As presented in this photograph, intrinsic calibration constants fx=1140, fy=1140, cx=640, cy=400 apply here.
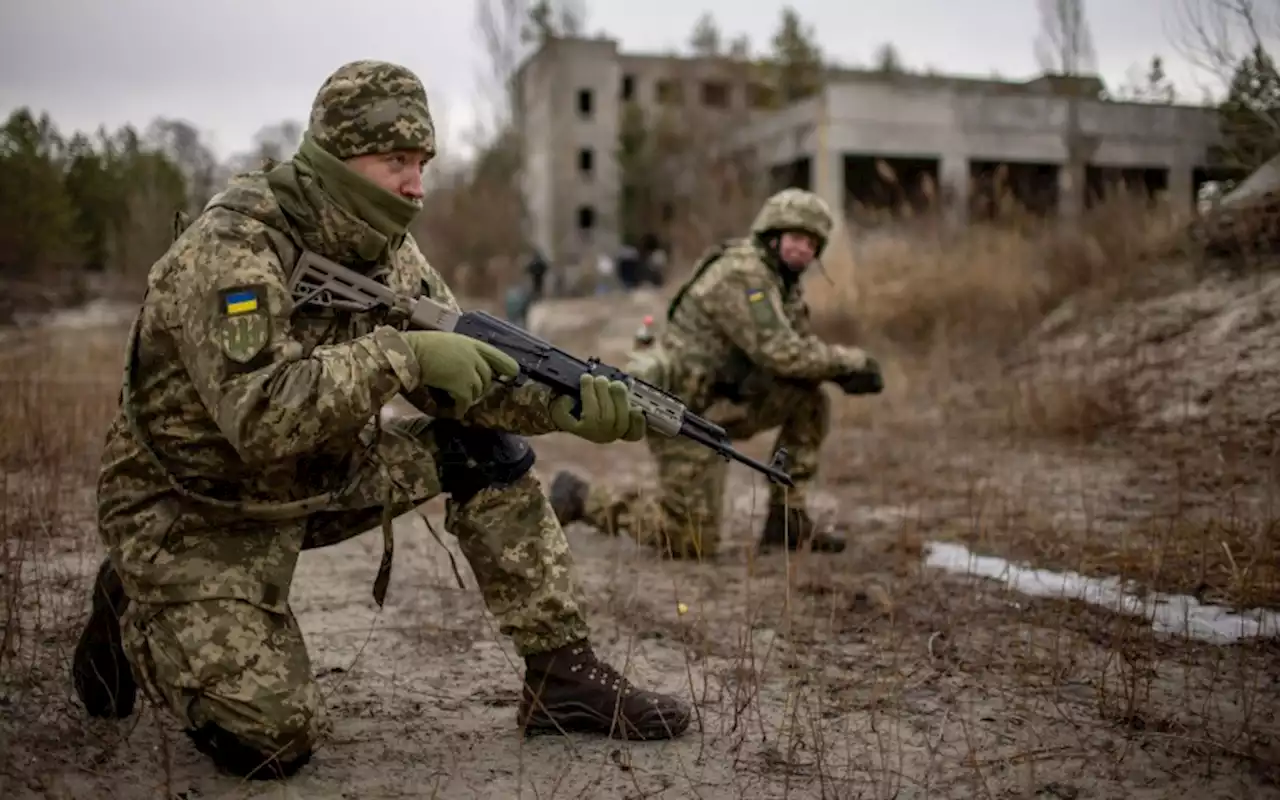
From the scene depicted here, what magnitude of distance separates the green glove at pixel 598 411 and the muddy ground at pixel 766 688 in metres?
0.57

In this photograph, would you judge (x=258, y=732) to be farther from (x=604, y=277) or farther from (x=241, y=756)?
(x=604, y=277)

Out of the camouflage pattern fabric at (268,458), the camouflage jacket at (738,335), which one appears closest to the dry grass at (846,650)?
the camouflage pattern fabric at (268,458)

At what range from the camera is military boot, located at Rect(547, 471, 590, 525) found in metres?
5.11

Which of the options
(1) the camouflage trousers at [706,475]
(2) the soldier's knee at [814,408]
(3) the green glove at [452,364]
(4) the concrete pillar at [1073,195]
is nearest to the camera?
(3) the green glove at [452,364]

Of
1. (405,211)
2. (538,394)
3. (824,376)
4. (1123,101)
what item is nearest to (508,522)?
(538,394)

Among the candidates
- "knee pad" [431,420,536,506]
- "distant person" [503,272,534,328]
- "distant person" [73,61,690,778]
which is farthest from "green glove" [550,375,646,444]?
"distant person" [503,272,534,328]

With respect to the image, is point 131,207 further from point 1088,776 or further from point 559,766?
point 1088,776

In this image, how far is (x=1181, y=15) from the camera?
5.44 metres

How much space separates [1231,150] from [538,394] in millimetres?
5148

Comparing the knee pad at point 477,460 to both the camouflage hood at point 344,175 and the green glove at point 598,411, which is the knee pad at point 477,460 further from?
the camouflage hood at point 344,175

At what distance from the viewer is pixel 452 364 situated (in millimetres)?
2521

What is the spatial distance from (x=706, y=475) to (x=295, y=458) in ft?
7.57

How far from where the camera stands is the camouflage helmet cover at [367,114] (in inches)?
102

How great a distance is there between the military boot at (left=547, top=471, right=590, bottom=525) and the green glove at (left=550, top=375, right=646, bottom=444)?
231cm
